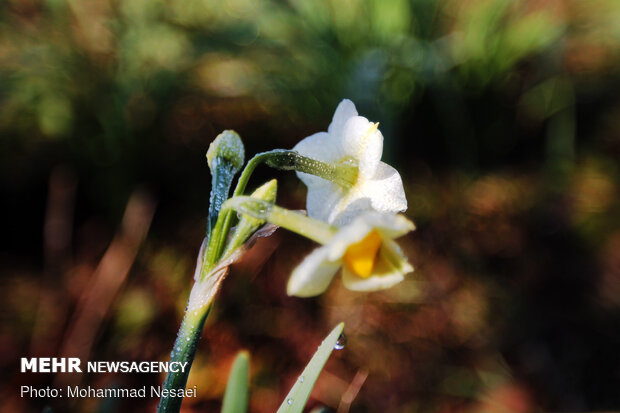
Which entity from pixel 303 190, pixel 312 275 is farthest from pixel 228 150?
pixel 303 190

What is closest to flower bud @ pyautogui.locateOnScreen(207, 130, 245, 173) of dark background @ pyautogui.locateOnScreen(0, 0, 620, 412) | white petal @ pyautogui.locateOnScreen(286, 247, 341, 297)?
white petal @ pyautogui.locateOnScreen(286, 247, 341, 297)

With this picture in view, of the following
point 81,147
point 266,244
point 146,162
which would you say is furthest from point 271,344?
point 81,147

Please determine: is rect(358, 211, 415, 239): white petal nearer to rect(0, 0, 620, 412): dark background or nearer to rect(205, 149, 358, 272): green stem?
rect(205, 149, 358, 272): green stem

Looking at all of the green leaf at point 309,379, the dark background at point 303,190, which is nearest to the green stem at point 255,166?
the green leaf at point 309,379

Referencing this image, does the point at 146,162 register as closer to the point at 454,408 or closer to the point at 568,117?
the point at 454,408

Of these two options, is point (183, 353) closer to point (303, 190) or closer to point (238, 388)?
point (238, 388)
